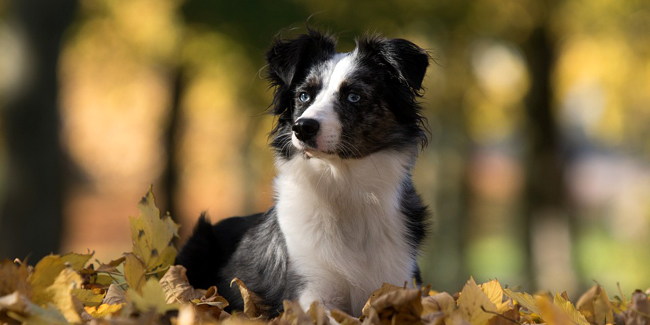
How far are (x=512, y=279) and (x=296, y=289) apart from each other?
41.8ft

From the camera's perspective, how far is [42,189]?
9.59 metres

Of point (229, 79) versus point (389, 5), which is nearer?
point (389, 5)

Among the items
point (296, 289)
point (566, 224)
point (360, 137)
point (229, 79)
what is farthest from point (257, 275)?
point (229, 79)

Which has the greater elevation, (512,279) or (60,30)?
(60,30)

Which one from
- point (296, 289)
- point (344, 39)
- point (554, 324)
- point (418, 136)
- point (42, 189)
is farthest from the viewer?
point (344, 39)

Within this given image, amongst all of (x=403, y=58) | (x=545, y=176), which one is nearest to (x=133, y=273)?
(x=403, y=58)

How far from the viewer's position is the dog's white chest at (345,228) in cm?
388

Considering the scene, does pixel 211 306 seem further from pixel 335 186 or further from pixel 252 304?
pixel 335 186

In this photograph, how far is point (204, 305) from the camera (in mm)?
3297

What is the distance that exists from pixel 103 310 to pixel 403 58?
228 cm

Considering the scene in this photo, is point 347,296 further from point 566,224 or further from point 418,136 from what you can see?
point 566,224

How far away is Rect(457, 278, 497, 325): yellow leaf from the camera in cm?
293

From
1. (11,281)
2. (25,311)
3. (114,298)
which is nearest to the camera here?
(25,311)

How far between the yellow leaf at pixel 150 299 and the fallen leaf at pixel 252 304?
3.03 ft
